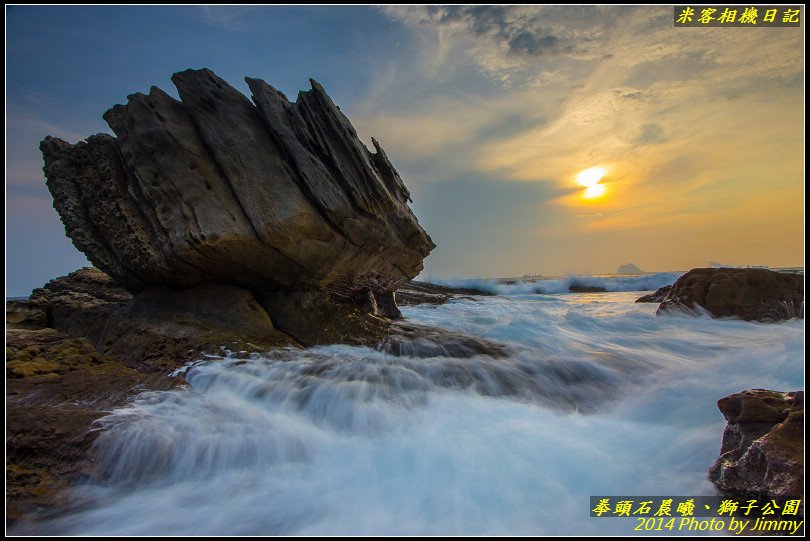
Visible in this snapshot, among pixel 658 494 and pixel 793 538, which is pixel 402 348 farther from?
pixel 793 538

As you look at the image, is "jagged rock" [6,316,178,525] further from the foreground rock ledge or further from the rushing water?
the rushing water

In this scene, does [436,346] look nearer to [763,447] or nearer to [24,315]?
[763,447]

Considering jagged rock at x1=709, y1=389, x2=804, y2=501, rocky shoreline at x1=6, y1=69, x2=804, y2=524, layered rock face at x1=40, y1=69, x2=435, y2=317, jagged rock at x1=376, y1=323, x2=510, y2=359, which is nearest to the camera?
jagged rock at x1=709, y1=389, x2=804, y2=501

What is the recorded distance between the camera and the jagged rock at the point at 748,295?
12906mm

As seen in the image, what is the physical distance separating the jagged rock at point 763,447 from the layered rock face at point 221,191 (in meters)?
6.27

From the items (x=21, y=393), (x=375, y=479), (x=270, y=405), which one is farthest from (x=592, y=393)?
(x=21, y=393)

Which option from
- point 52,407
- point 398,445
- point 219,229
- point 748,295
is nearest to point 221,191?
point 219,229

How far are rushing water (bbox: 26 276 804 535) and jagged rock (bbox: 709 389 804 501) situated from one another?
0.42m

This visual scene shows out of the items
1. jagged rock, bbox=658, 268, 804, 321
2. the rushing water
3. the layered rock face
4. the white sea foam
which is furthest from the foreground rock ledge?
the white sea foam

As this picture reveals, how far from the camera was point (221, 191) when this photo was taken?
740 centimetres

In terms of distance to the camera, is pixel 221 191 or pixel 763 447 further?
pixel 221 191

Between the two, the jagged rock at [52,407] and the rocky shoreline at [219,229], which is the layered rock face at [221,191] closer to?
the rocky shoreline at [219,229]

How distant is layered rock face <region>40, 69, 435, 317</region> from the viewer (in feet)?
23.7

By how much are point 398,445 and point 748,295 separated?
14207 mm
